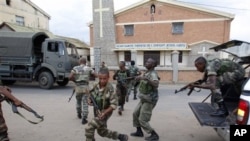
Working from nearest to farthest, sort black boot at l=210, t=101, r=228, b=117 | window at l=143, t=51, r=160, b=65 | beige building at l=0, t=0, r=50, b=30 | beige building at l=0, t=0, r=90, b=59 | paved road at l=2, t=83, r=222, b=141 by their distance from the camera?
black boot at l=210, t=101, r=228, b=117
paved road at l=2, t=83, r=222, b=141
window at l=143, t=51, r=160, b=65
beige building at l=0, t=0, r=90, b=59
beige building at l=0, t=0, r=50, b=30

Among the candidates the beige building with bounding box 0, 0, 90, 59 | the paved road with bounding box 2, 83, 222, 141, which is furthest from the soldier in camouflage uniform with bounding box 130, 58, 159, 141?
the beige building with bounding box 0, 0, 90, 59

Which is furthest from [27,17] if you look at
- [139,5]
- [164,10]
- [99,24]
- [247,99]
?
[247,99]

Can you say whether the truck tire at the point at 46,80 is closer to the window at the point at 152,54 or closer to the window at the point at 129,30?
the window at the point at 152,54

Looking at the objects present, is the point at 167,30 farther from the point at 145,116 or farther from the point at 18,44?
the point at 145,116

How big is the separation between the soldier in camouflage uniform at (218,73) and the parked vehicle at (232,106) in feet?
0.54

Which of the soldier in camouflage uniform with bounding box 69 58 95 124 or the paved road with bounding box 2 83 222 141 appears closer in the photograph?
the paved road with bounding box 2 83 222 141

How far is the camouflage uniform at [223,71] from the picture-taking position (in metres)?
3.54

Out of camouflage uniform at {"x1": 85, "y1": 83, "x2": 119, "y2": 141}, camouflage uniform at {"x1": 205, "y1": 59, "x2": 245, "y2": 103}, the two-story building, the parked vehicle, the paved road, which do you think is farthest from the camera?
the two-story building

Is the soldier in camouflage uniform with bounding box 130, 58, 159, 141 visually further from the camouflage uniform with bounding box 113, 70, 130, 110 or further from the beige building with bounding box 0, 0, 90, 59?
the beige building with bounding box 0, 0, 90, 59

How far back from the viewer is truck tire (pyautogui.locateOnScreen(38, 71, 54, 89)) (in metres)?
10.9

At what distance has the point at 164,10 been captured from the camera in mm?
21688

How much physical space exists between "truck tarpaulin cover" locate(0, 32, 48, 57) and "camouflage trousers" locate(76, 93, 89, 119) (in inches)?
273

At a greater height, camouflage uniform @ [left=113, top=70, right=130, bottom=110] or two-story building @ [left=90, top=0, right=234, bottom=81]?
two-story building @ [left=90, top=0, right=234, bottom=81]

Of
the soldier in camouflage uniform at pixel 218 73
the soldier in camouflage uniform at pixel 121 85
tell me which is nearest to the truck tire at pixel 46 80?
the soldier in camouflage uniform at pixel 121 85
